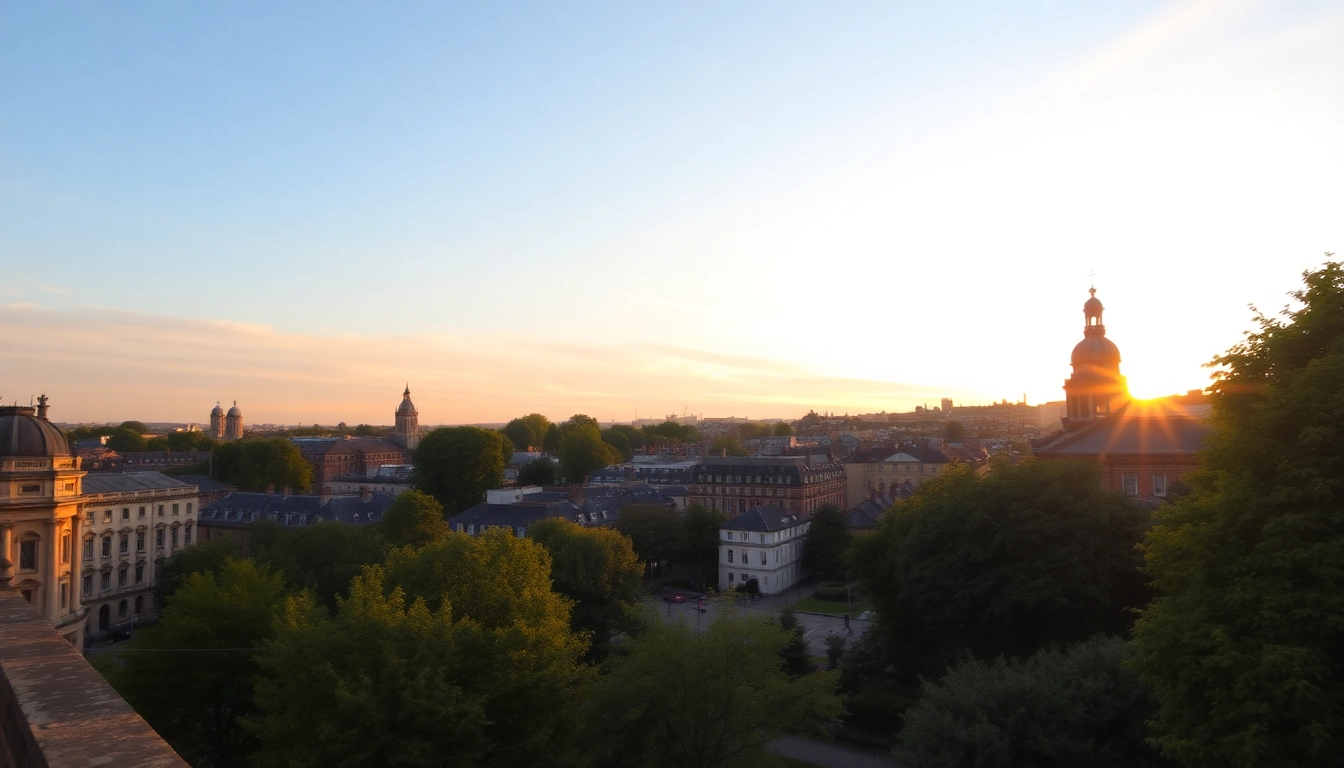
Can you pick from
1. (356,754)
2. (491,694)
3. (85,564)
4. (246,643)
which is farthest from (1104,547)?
(85,564)

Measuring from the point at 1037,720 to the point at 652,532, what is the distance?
4204 cm

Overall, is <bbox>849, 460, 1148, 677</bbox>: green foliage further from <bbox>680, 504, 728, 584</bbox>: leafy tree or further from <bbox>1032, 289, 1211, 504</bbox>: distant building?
<bbox>680, 504, 728, 584</bbox>: leafy tree

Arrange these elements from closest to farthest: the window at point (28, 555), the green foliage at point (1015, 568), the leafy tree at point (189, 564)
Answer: the green foliage at point (1015, 568), the window at point (28, 555), the leafy tree at point (189, 564)

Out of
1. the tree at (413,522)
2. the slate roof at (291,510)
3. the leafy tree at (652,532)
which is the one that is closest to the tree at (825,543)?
the leafy tree at (652,532)

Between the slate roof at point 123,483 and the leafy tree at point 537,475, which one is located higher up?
the slate roof at point 123,483

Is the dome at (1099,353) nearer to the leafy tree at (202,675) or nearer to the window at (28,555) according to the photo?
the leafy tree at (202,675)

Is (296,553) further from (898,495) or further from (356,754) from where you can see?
(898,495)

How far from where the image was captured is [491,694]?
18.2 m

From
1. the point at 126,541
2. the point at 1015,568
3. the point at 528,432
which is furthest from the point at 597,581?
the point at 528,432

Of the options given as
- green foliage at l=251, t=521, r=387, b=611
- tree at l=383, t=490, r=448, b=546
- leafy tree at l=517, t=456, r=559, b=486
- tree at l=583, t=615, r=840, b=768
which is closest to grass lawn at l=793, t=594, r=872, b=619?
tree at l=383, t=490, r=448, b=546

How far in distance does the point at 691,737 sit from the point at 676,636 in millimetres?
2708

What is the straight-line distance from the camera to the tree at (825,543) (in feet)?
201

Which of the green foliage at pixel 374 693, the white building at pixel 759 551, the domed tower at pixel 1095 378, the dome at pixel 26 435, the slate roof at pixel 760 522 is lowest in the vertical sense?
the white building at pixel 759 551

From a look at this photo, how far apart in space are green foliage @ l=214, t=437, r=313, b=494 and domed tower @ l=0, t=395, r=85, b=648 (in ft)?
186
